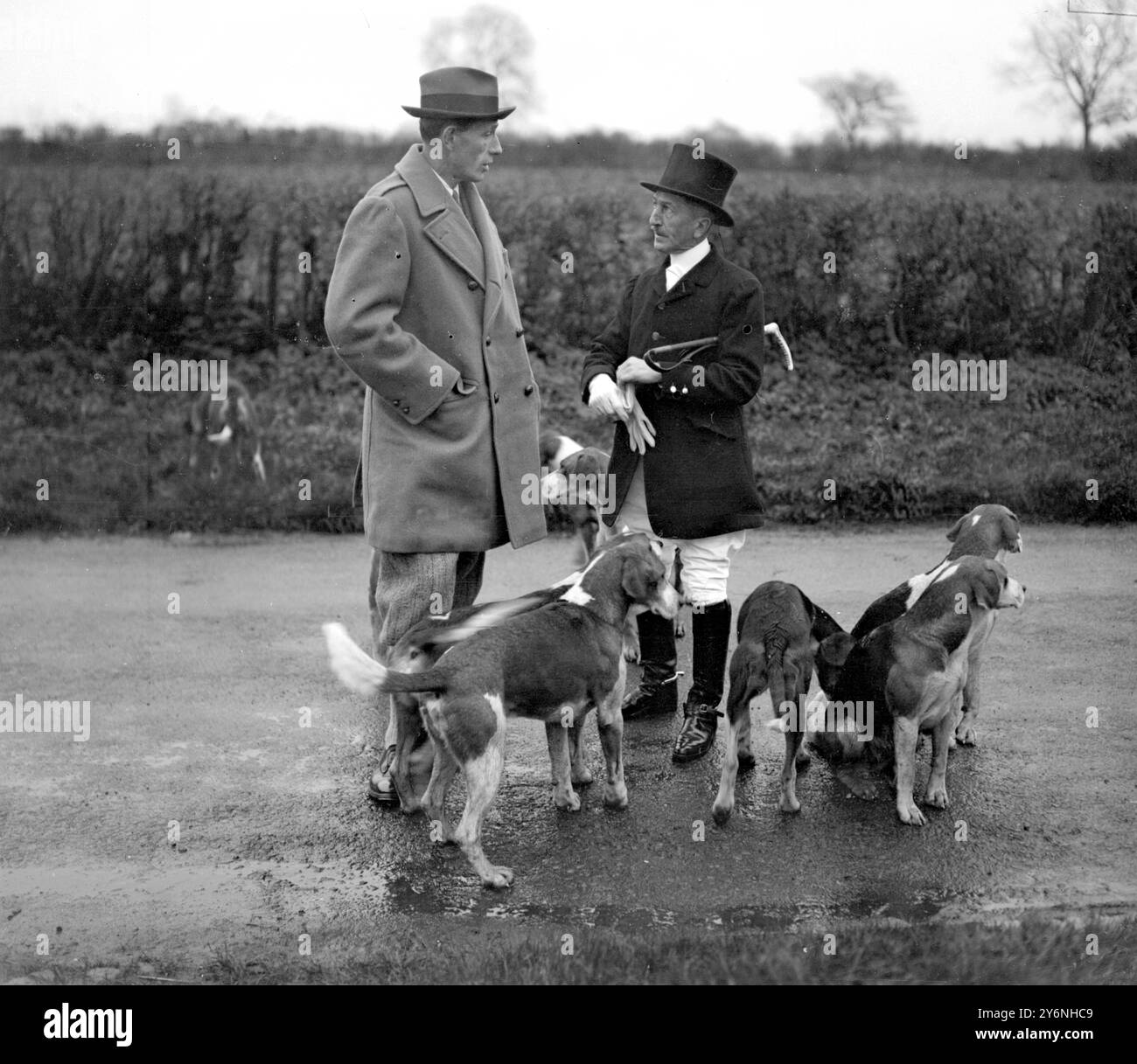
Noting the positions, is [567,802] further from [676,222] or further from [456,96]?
[456,96]

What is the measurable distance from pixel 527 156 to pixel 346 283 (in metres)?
8.10

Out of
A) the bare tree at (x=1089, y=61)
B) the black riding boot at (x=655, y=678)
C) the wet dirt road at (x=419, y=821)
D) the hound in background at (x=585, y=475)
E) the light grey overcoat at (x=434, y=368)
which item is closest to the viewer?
the wet dirt road at (x=419, y=821)

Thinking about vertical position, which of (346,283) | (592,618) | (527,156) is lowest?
(592,618)

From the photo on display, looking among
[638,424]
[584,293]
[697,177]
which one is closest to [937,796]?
[638,424]

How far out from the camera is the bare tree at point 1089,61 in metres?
10.6

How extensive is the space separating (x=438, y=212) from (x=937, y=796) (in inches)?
109

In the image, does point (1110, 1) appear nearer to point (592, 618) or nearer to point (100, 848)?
point (592, 618)

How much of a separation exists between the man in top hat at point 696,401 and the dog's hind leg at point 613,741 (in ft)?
1.77

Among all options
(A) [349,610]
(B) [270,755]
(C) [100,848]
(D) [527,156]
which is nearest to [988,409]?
(D) [527,156]

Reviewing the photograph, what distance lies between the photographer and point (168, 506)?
10.2 metres

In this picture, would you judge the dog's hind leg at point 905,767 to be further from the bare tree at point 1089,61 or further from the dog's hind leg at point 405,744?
the bare tree at point 1089,61

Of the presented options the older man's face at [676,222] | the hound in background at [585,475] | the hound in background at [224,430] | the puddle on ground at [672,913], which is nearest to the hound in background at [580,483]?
the hound in background at [585,475]

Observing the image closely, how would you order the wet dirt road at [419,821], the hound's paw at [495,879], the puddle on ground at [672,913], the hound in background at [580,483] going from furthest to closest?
1. the hound in background at [580,483]
2. the hound's paw at [495,879]
3. the wet dirt road at [419,821]
4. the puddle on ground at [672,913]

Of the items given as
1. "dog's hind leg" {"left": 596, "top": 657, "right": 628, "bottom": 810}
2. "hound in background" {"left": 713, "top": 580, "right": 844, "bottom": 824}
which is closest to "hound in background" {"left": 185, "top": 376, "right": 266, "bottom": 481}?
"dog's hind leg" {"left": 596, "top": 657, "right": 628, "bottom": 810}
